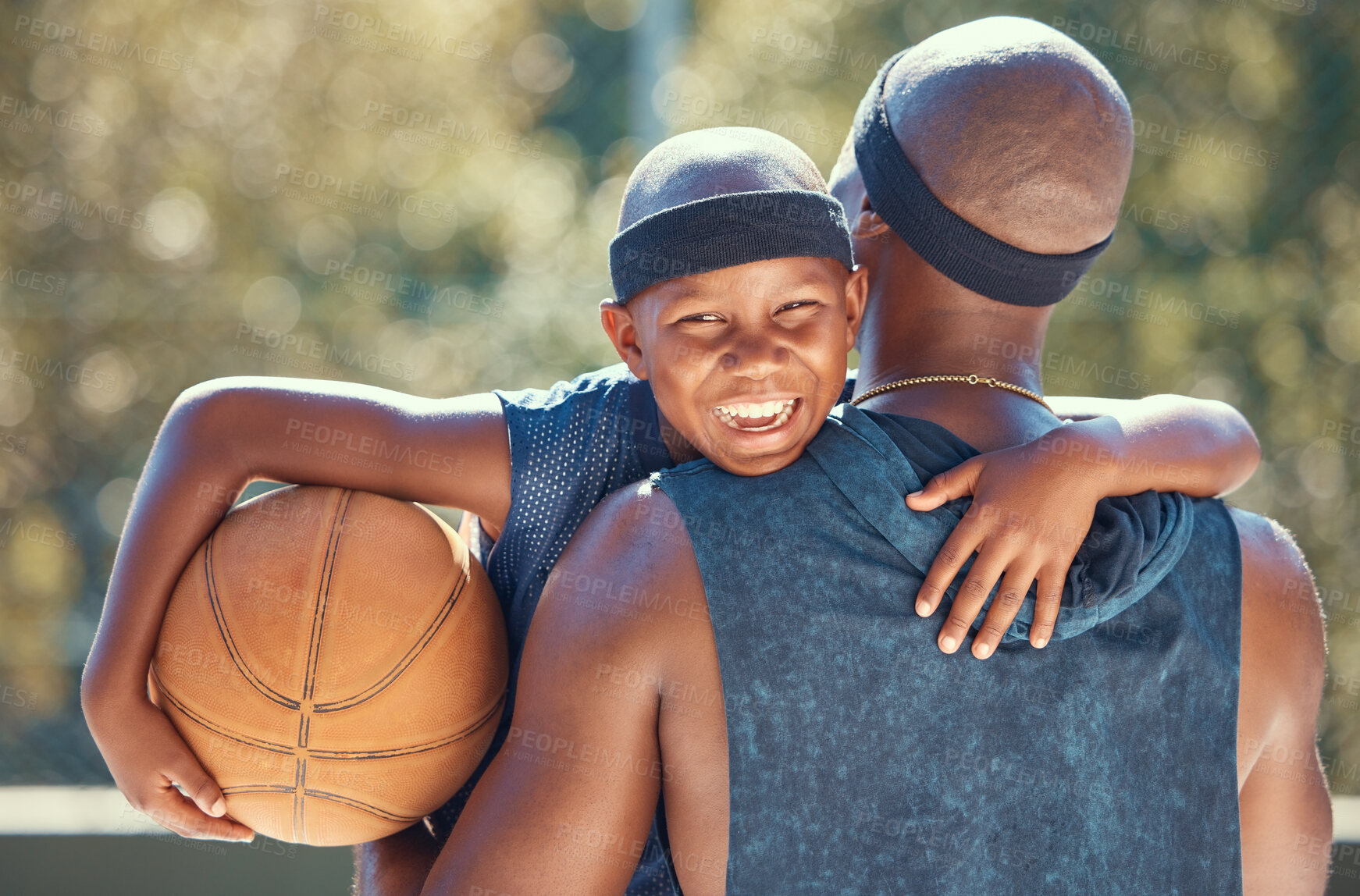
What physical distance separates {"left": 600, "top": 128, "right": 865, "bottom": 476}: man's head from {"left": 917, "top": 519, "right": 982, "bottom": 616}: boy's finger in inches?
9.5

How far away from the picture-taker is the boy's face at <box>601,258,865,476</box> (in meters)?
1.53

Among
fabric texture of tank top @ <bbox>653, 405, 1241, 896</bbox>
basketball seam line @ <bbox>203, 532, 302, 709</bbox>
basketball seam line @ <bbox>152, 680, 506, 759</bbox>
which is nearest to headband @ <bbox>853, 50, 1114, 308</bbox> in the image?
fabric texture of tank top @ <bbox>653, 405, 1241, 896</bbox>

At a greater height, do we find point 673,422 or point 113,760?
point 673,422

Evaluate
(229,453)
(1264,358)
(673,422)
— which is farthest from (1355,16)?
(229,453)

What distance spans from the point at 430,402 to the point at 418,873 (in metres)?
0.75

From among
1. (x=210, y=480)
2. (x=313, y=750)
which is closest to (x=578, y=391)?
(x=210, y=480)

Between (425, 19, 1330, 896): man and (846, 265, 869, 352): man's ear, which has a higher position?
(846, 265, 869, 352): man's ear

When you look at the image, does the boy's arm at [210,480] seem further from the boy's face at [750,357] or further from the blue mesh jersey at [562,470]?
the boy's face at [750,357]

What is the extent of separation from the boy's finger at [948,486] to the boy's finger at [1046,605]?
0.46ft

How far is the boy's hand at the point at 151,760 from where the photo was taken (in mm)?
1651

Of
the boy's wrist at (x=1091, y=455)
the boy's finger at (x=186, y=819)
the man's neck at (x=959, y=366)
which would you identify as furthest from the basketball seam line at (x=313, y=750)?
the boy's wrist at (x=1091, y=455)

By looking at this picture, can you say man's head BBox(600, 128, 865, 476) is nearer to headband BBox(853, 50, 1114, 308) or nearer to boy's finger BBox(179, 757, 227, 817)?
headband BBox(853, 50, 1114, 308)

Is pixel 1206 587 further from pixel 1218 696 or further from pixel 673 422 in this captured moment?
pixel 673 422

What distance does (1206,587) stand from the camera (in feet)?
4.98
